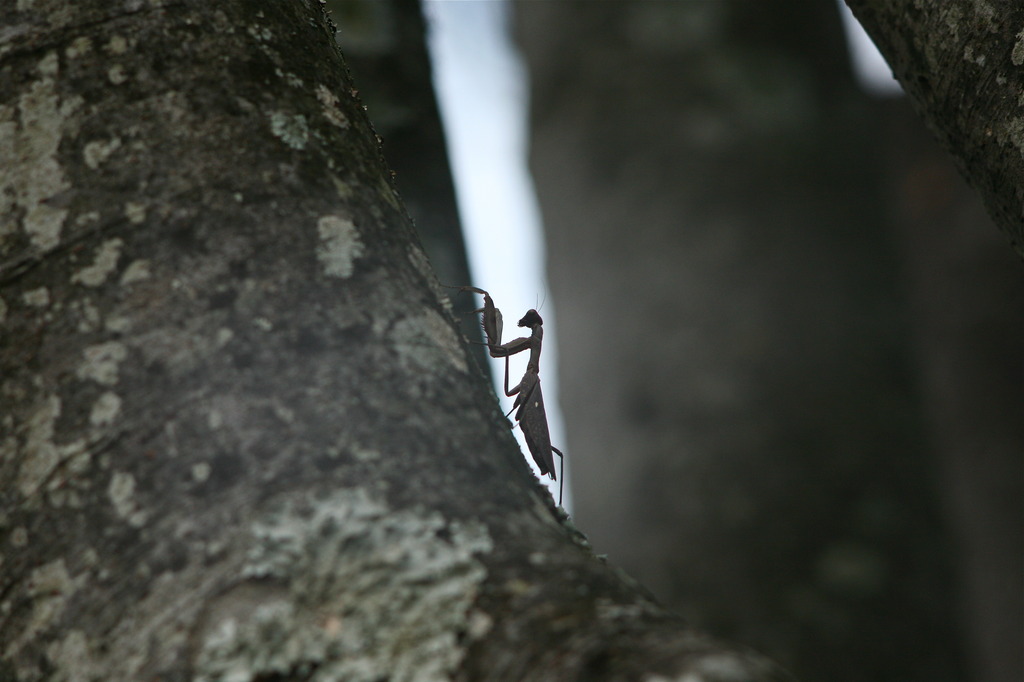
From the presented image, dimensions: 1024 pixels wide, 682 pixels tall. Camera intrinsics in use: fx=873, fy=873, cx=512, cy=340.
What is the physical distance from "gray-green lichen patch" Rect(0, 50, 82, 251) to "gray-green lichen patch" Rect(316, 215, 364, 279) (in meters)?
0.30

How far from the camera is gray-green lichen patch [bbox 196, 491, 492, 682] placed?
0.85 m

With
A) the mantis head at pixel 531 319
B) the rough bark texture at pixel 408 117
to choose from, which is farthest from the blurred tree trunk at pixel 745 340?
the rough bark texture at pixel 408 117

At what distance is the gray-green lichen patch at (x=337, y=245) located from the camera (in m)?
1.07

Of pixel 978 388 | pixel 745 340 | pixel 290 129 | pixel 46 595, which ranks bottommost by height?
pixel 978 388

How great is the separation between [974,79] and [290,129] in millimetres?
962

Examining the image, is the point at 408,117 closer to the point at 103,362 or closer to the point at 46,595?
the point at 103,362

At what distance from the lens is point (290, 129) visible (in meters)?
1.15

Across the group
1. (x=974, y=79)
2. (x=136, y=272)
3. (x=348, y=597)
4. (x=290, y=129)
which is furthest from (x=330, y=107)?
(x=974, y=79)

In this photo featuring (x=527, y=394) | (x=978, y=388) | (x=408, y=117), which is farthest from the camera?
(x=978, y=388)

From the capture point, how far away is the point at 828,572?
3639 millimetres

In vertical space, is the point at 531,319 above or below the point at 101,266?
below

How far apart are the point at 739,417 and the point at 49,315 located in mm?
3370

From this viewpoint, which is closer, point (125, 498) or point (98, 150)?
point (125, 498)

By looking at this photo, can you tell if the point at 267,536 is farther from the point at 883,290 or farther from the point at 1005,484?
the point at 1005,484
